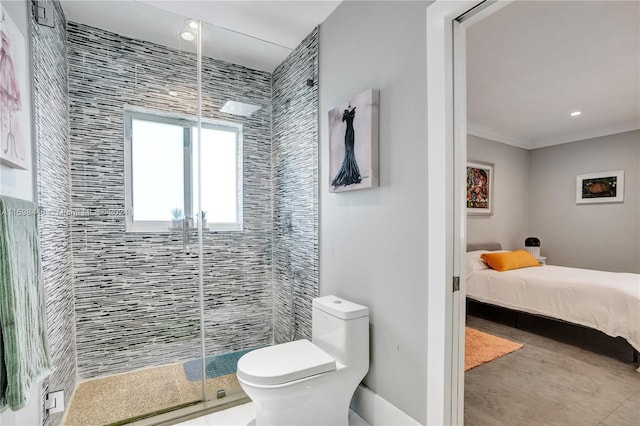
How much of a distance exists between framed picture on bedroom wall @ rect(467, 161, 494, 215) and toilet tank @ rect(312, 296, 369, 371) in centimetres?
302

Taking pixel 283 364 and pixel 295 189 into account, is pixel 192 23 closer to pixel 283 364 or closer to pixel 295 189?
pixel 295 189

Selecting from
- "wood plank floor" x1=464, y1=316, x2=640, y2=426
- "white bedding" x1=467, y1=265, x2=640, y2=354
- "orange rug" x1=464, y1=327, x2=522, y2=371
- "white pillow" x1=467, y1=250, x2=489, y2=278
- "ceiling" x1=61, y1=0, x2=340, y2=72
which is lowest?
"orange rug" x1=464, y1=327, x2=522, y2=371

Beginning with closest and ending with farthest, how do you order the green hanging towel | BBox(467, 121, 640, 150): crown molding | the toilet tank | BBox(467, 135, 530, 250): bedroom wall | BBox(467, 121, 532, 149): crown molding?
1. the green hanging towel
2. the toilet tank
3. BBox(467, 121, 640, 150): crown molding
4. BBox(467, 121, 532, 149): crown molding
5. BBox(467, 135, 530, 250): bedroom wall

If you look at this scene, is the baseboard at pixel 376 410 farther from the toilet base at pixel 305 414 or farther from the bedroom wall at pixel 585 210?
the bedroom wall at pixel 585 210

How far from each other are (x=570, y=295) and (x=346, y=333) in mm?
2583

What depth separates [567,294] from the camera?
2.99 metres

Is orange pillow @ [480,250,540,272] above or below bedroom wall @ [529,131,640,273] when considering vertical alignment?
below

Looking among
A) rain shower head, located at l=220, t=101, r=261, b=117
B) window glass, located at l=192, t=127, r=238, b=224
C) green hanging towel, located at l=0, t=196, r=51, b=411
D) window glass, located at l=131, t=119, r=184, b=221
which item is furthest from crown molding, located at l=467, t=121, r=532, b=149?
green hanging towel, located at l=0, t=196, r=51, b=411

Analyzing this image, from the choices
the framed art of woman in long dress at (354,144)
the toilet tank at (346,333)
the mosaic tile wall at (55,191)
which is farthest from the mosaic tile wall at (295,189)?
the mosaic tile wall at (55,191)

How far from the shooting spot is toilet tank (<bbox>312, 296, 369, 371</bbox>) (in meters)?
1.74

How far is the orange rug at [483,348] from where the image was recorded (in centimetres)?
268

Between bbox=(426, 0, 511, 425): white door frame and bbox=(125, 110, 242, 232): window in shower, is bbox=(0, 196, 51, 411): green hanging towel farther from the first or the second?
bbox=(426, 0, 511, 425): white door frame

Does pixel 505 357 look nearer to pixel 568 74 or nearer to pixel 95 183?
pixel 568 74

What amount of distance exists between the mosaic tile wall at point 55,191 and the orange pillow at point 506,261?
4.16 meters
